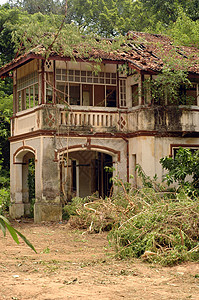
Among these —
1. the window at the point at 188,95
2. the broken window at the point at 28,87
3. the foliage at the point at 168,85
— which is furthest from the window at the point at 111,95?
the broken window at the point at 28,87

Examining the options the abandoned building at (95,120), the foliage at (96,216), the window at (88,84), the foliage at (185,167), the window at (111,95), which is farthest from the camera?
the window at (111,95)

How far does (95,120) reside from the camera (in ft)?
57.6

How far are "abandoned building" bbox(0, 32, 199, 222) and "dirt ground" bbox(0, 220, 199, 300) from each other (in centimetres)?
544

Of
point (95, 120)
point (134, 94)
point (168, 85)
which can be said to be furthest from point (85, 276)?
point (134, 94)

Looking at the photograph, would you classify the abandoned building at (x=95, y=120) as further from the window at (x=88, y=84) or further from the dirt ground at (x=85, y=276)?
the dirt ground at (x=85, y=276)

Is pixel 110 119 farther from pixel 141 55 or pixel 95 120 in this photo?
pixel 141 55

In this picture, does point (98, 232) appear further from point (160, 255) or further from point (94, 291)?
point (94, 291)

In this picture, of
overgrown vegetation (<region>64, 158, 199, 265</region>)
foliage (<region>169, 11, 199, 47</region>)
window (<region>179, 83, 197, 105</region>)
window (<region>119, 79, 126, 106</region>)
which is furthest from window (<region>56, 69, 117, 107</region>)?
overgrown vegetation (<region>64, 158, 199, 265</region>)

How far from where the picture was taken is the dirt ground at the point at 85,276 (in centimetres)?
700

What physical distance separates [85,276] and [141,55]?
11913mm

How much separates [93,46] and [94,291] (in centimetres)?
1229

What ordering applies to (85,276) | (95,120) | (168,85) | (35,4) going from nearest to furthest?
(85,276), (168,85), (95,120), (35,4)

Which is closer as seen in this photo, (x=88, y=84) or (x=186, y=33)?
(x=88, y=84)

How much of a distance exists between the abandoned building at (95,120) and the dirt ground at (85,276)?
544 centimetres
